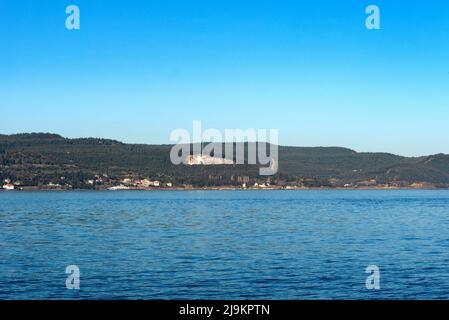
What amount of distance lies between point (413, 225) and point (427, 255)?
38.8m

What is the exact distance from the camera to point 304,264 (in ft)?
149

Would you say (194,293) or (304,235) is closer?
(194,293)

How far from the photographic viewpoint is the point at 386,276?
1597 inches

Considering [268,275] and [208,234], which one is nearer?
[268,275]

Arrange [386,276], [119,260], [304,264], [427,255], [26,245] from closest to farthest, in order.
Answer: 1. [386,276]
2. [304,264]
3. [119,260]
4. [427,255]
5. [26,245]

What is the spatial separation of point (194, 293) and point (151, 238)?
33.3 metres

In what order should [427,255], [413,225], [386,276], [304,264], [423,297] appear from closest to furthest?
[423,297] < [386,276] < [304,264] < [427,255] < [413,225]
